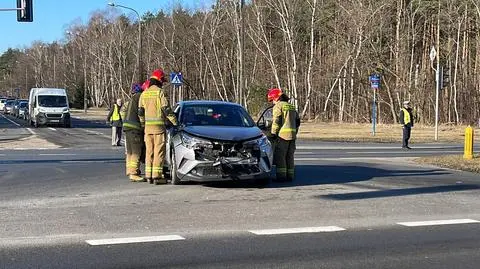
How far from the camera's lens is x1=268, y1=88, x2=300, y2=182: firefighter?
1304cm

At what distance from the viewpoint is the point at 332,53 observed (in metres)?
57.8

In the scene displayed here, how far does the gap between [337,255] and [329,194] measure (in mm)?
4591

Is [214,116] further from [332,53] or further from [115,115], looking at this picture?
[332,53]

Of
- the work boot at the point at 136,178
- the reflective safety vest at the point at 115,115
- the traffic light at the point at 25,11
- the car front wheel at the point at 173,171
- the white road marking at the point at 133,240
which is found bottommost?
the white road marking at the point at 133,240

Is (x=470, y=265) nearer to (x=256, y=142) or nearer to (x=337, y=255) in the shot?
(x=337, y=255)

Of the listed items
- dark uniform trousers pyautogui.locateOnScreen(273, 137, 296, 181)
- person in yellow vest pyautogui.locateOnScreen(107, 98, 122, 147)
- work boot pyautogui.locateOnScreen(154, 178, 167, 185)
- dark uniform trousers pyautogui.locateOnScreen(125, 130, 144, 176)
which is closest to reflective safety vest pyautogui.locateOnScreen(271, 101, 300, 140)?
dark uniform trousers pyautogui.locateOnScreen(273, 137, 296, 181)

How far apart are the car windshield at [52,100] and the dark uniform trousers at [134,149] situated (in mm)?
29696

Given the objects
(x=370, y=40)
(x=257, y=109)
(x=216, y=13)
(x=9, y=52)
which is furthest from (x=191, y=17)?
(x=9, y=52)

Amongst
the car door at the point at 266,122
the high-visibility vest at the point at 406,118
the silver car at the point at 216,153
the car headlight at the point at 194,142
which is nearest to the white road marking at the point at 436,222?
the silver car at the point at 216,153

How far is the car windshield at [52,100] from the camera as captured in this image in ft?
134

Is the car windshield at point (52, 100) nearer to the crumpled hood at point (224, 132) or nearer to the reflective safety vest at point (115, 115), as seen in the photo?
the reflective safety vest at point (115, 115)

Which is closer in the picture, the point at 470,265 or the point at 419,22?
the point at 470,265

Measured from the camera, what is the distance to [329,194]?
1162 centimetres

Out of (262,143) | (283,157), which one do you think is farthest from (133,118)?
(283,157)
